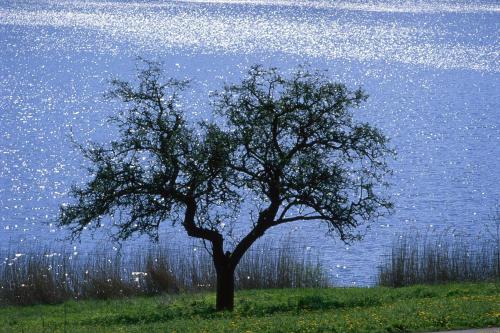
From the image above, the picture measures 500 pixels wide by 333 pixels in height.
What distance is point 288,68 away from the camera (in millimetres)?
80562

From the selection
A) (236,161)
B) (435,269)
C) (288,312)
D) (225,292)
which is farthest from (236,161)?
(435,269)

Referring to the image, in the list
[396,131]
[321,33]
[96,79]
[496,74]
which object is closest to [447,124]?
[396,131]

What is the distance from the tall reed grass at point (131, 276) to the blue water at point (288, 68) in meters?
3.33

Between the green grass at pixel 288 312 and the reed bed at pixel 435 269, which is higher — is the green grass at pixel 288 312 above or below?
below

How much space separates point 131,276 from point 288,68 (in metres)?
52.6

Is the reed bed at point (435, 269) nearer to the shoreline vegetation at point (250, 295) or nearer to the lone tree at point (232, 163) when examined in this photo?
the shoreline vegetation at point (250, 295)

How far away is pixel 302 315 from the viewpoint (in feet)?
68.2

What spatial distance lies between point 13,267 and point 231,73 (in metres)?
54.5

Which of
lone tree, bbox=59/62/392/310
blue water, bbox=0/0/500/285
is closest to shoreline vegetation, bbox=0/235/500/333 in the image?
lone tree, bbox=59/62/392/310

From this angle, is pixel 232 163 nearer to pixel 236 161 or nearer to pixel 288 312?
pixel 236 161

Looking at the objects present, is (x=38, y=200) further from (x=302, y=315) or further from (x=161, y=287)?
(x=302, y=315)

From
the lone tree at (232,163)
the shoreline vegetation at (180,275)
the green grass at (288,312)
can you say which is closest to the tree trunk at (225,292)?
the lone tree at (232,163)

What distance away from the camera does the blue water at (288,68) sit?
132 feet

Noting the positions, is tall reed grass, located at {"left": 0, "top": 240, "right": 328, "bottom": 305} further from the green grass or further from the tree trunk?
the tree trunk
